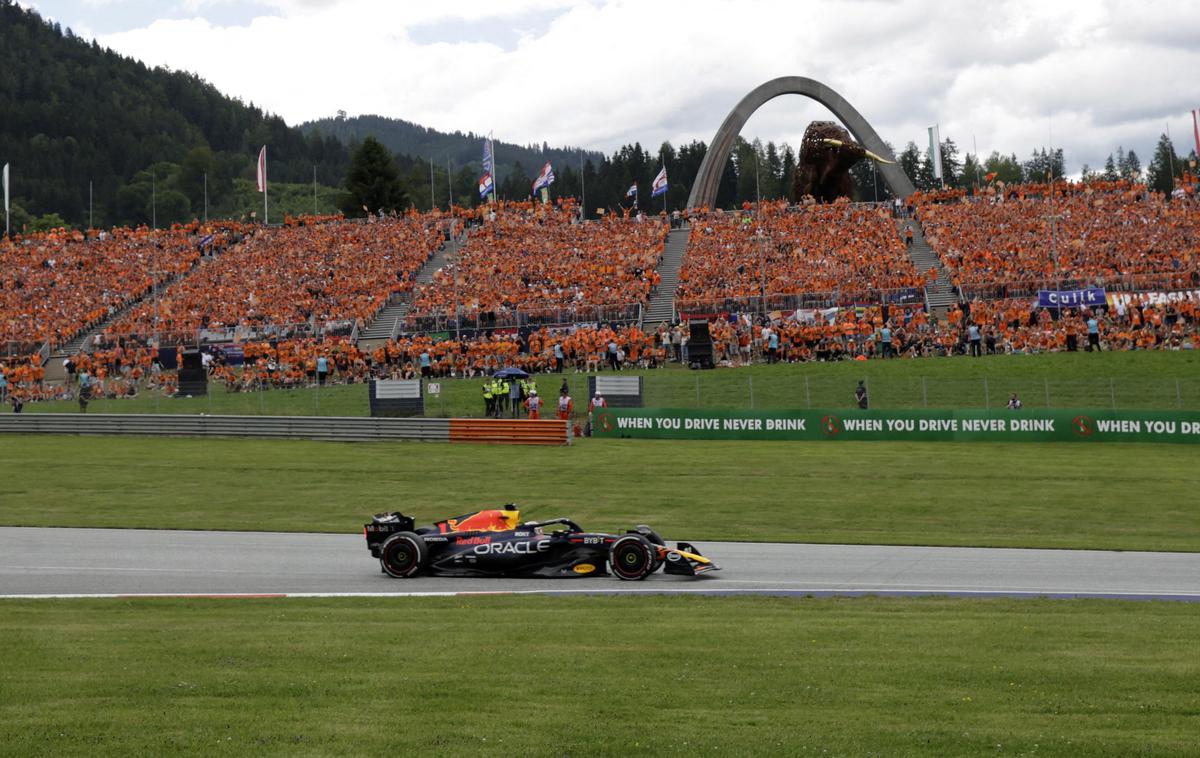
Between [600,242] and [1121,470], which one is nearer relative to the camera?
[1121,470]

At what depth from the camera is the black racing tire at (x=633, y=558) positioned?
54.9 feet

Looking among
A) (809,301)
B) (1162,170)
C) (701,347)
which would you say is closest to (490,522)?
(701,347)

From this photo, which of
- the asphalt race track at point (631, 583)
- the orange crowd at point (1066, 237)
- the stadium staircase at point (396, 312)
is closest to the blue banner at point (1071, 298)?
the orange crowd at point (1066, 237)

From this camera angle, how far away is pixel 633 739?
28.2ft

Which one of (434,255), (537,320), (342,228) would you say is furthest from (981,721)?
(342,228)

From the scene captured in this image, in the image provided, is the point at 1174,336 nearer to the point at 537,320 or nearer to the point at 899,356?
the point at 899,356

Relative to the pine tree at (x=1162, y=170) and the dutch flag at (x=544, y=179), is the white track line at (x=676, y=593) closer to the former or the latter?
the dutch flag at (x=544, y=179)

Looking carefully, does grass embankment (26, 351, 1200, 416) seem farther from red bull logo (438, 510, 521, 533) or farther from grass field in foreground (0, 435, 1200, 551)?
red bull logo (438, 510, 521, 533)

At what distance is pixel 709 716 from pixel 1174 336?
130 feet

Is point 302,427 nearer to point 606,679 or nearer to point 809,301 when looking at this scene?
point 809,301

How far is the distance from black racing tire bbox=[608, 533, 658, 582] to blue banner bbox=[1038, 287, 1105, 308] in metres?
A: 34.3

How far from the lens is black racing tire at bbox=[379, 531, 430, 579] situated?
1728 cm

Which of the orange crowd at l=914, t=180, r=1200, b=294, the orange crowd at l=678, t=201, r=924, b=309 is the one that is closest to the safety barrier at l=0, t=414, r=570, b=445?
the orange crowd at l=678, t=201, r=924, b=309

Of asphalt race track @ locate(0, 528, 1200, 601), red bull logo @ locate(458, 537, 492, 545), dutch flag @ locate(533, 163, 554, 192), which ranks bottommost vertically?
asphalt race track @ locate(0, 528, 1200, 601)
